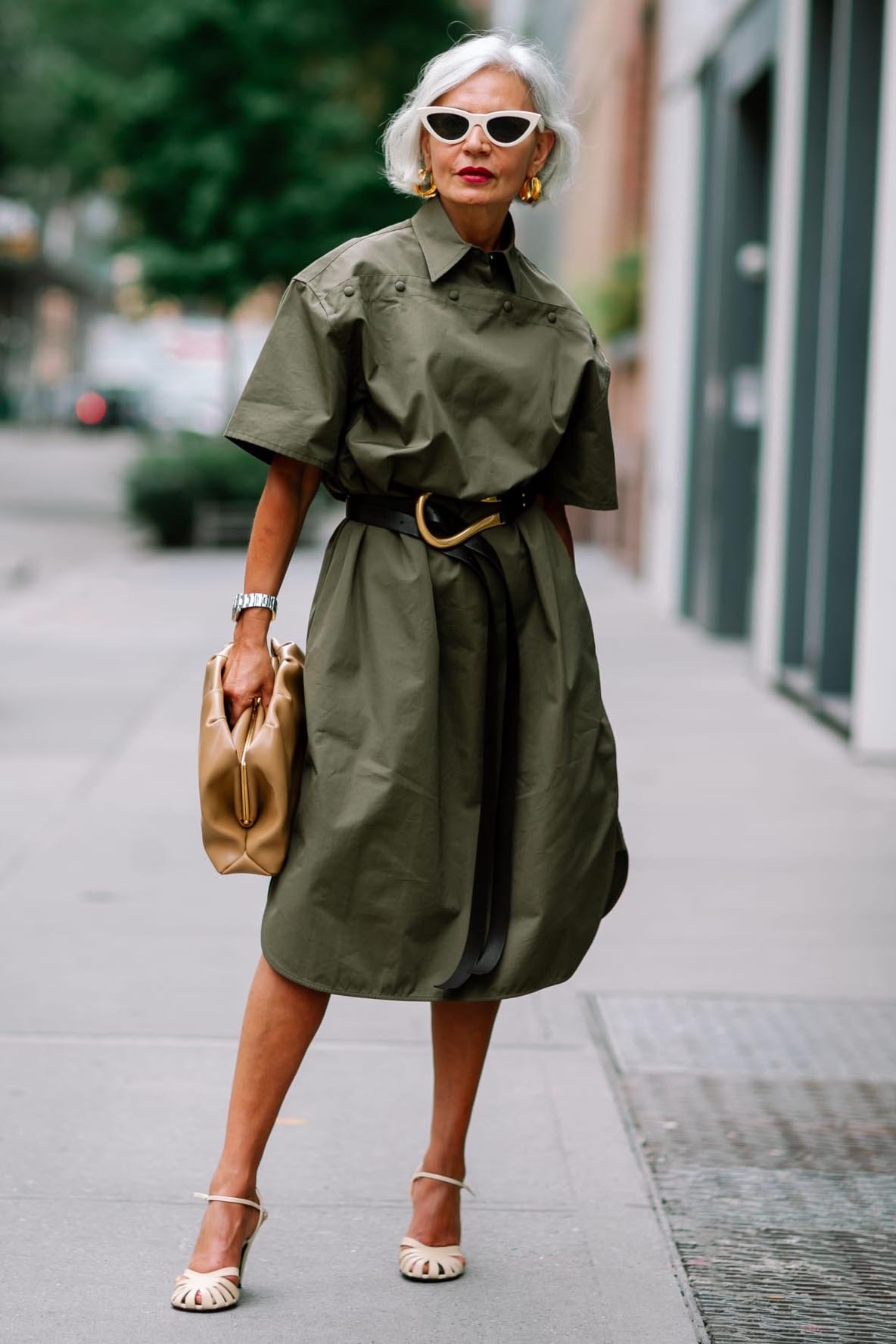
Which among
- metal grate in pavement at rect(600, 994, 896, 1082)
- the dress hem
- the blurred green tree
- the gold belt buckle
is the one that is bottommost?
metal grate in pavement at rect(600, 994, 896, 1082)

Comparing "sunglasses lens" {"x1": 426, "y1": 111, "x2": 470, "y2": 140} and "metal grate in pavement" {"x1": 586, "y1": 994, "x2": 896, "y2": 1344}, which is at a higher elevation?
"sunglasses lens" {"x1": 426, "y1": 111, "x2": 470, "y2": 140}

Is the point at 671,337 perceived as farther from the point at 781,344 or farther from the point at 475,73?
the point at 475,73

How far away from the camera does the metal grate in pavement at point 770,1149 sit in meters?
3.05

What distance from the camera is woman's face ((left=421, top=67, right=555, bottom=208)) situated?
2904 mm

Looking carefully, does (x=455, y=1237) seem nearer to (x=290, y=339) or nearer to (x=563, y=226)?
(x=290, y=339)

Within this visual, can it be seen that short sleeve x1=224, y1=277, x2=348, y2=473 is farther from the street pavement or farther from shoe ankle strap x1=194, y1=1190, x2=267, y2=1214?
the street pavement

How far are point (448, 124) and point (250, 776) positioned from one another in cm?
101

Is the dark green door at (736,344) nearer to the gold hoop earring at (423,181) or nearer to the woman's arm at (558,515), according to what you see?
the woman's arm at (558,515)

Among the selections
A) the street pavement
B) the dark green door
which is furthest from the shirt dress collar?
the dark green door

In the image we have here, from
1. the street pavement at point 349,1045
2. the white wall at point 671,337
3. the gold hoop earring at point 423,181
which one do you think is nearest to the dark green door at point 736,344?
the white wall at point 671,337

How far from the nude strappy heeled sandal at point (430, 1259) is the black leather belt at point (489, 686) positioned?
44cm

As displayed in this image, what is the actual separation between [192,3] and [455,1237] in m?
21.1

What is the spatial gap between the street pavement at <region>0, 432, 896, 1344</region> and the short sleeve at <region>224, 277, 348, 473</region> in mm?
1302

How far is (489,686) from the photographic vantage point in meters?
2.96
